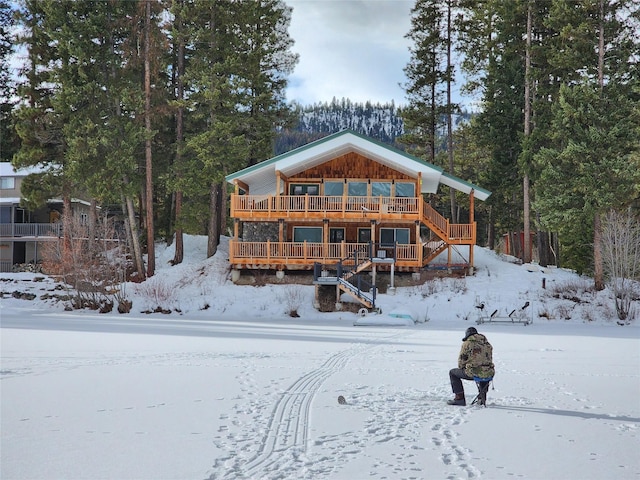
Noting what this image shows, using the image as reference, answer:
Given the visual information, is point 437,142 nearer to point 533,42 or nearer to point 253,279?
point 533,42

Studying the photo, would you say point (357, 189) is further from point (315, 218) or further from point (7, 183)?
point (7, 183)

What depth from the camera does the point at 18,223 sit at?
39.1m

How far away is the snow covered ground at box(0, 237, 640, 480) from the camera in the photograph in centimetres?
629

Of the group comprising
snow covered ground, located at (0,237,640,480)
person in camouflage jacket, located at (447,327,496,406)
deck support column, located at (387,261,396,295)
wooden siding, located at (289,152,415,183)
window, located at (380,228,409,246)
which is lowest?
snow covered ground, located at (0,237,640,480)

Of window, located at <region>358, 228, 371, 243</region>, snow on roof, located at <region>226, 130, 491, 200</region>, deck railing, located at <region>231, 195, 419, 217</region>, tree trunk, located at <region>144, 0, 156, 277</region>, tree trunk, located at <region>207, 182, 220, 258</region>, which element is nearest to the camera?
deck railing, located at <region>231, 195, 419, 217</region>

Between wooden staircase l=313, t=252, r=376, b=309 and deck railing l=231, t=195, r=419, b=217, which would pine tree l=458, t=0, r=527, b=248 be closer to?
deck railing l=231, t=195, r=419, b=217

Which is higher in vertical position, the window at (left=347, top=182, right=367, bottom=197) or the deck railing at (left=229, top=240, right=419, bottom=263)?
the window at (left=347, top=182, right=367, bottom=197)

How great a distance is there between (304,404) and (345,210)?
66.1ft

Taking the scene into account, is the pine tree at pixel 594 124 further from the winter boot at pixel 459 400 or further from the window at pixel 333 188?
the winter boot at pixel 459 400

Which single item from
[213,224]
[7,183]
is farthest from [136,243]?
[7,183]

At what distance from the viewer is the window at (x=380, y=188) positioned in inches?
1235

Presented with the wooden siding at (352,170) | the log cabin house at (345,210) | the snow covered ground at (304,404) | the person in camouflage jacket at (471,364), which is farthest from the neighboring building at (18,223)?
the person in camouflage jacket at (471,364)

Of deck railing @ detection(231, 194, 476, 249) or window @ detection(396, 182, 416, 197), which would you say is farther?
window @ detection(396, 182, 416, 197)

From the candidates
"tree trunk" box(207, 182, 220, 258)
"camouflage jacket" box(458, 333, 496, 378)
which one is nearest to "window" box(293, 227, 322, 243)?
"tree trunk" box(207, 182, 220, 258)
